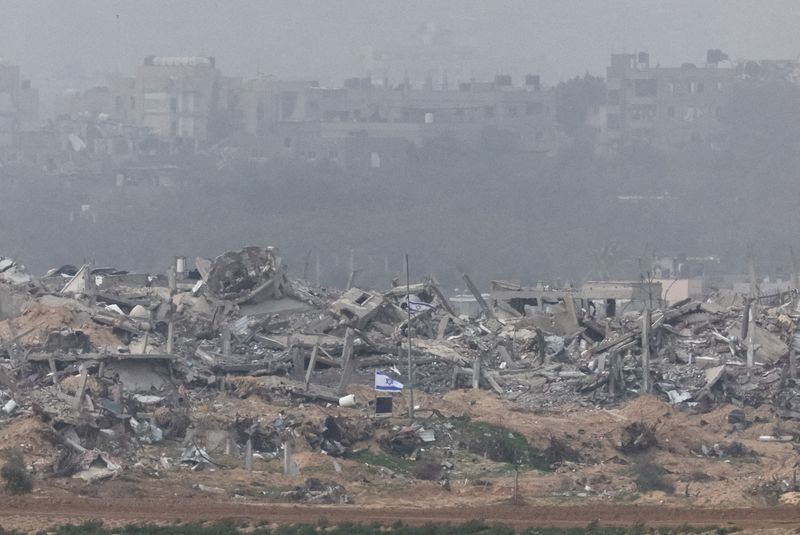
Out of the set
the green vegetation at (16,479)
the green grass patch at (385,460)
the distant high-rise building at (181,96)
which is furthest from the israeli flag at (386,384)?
the distant high-rise building at (181,96)

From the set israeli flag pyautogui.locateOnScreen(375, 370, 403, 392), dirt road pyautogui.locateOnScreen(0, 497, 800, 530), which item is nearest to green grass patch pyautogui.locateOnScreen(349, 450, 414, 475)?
dirt road pyautogui.locateOnScreen(0, 497, 800, 530)

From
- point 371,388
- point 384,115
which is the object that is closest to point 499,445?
point 371,388

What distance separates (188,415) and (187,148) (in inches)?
2194

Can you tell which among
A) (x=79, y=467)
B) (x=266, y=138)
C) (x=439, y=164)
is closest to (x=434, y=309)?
(x=79, y=467)

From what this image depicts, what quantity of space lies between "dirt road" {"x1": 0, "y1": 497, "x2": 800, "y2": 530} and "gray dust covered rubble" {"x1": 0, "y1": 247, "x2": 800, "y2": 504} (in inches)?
37.8

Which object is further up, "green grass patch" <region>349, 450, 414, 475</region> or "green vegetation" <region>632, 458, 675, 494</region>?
"green vegetation" <region>632, 458, 675, 494</region>

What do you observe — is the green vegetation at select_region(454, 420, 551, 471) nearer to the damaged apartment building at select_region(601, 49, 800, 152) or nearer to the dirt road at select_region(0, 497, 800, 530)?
the dirt road at select_region(0, 497, 800, 530)

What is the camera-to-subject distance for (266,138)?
263 feet

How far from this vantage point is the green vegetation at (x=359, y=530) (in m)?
19.2

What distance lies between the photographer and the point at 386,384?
93.2 ft

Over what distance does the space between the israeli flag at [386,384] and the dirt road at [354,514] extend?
6937mm

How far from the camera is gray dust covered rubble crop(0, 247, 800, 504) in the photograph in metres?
23.4

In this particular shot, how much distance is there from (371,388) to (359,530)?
351 inches

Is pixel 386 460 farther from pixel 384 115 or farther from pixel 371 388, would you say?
pixel 384 115
